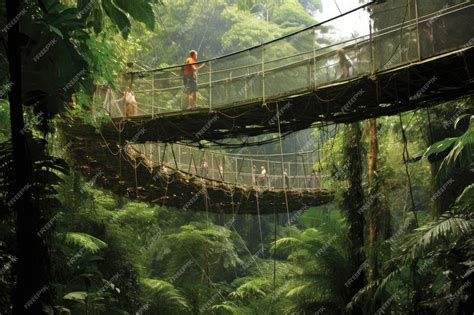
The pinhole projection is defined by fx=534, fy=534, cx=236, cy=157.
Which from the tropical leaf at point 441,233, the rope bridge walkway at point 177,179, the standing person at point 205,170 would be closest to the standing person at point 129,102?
the rope bridge walkway at point 177,179

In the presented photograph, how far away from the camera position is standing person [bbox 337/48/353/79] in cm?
442

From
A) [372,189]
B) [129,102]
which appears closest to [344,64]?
[372,189]

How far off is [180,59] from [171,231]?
627 cm

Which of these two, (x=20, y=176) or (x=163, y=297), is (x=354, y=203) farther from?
(x=20, y=176)

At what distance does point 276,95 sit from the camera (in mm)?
4680

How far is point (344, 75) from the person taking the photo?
4438mm

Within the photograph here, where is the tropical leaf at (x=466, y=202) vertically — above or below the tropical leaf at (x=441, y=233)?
above

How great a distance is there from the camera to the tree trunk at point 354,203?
19.5ft

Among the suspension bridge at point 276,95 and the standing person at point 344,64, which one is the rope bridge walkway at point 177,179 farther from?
the standing person at point 344,64

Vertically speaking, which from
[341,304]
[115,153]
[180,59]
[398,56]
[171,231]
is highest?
[180,59]

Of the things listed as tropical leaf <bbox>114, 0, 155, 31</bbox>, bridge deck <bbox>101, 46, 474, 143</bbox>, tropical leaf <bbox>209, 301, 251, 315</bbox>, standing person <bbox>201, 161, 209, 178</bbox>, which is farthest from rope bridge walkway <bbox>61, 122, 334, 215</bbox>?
tropical leaf <bbox>114, 0, 155, 31</bbox>

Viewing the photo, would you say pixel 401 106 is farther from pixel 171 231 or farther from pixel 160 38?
pixel 160 38

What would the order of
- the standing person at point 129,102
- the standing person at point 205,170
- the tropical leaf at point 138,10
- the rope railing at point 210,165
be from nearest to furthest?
the tropical leaf at point 138,10 → the standing person at point 129,102 → the rope railing at point 210,165 → the standing person at point 205,170

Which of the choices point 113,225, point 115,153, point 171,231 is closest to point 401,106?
point 115,153
